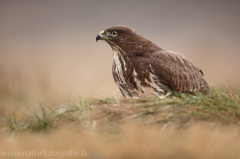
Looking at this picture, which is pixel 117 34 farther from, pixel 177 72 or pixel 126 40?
pixel 177 72

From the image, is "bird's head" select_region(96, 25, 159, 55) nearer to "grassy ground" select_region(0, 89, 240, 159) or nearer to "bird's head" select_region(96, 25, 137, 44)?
"bird's head" select_region(96, 25, 137, 44)

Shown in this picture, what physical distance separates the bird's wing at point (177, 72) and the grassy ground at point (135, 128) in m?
0.38

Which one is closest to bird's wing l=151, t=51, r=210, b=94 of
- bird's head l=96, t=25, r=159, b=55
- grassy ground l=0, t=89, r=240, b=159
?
bird's head l=96, t=25, r=159, b=55

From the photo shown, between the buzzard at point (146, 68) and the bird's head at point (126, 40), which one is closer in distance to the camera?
the buzzard at point (146, 68)

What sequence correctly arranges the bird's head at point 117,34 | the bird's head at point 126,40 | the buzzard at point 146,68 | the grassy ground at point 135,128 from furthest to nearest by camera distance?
the bird's head at point 117,34 → the bird's head at point 126,40 → the buzzard at point 146,68 → the grassy ground at point 135,128

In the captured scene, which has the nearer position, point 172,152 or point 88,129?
point 172,152

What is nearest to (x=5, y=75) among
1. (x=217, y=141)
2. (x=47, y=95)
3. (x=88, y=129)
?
(x=47, y=95)

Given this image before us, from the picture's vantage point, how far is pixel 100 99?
5.83 metres

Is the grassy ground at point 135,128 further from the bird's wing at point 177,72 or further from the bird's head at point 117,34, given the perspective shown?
the bird's head at point 117,34

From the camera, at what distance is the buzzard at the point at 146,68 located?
19.9 ft

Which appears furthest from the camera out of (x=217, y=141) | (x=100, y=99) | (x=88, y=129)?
(x=100, y=99)

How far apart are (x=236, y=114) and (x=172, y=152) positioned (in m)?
1.78

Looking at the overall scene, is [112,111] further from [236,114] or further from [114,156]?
[114,156]

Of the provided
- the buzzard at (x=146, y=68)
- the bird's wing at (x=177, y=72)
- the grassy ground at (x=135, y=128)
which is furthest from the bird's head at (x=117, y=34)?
the grassy ground at (x=135, y=128)
